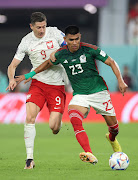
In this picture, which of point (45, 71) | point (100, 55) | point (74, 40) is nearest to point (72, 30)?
point (74, 40)

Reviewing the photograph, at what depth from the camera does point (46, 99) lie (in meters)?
9.01

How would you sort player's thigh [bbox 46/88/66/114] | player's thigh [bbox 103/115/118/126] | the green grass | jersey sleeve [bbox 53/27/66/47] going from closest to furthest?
the green grass < player's thigh [bbox 103/115/118/126] < jersey sleeve [bbox 53/27/66/47] < player's thigh [bbox 46/88/66/114]

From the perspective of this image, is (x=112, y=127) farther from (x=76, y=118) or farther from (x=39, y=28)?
(x=39, y=28)

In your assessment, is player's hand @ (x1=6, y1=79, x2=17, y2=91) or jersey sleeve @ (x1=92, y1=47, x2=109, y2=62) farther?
player's hand @ (x1=6, y1=79, x2=17, y2=91)

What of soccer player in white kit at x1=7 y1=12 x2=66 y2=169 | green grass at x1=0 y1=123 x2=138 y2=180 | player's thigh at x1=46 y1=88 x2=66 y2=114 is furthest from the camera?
player's thigh at x1=46 y1=88 x2=66 y2=114

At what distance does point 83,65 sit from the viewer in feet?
26.7

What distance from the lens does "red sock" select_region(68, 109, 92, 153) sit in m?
7.70

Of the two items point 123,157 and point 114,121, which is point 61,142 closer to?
point 114,121

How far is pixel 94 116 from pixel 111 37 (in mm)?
5942

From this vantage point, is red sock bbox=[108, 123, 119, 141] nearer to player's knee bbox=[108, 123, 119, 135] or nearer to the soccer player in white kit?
player's knee bbox=[108, 123, 119, 135]

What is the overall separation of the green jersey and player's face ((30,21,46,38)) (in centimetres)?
59

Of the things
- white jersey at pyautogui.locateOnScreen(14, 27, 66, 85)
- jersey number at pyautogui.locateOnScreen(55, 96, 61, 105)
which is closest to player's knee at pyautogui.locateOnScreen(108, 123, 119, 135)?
jersey number at pyautogui.locateOnScreen(55, 96, 61, 105)

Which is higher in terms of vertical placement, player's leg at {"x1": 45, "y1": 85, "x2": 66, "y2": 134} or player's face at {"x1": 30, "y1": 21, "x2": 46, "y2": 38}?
player's face at {"x1": 30, "y1": 21, "x2": 46, "y2": 38}

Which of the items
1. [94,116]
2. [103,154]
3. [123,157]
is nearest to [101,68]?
[94,116]
